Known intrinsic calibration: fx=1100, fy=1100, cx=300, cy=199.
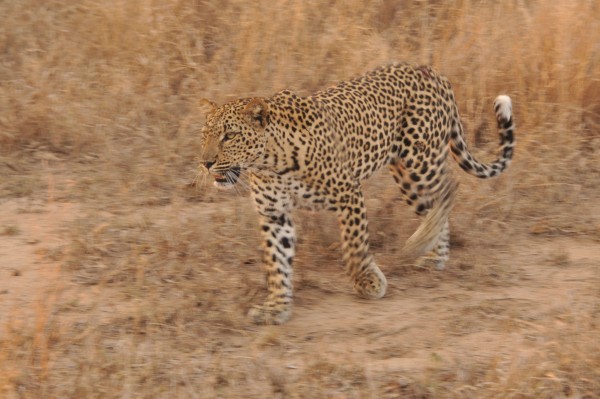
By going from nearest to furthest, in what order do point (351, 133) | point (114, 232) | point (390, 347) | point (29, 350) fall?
point (29, 350)
point (390, 347)
point (351, 133)
point (114, 232)

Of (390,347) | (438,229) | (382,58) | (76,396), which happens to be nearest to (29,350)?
(76,396)

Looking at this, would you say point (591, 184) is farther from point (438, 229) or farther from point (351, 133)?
point (351, 133)

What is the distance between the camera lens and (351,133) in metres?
5.93

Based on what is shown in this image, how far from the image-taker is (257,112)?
5.49 meters

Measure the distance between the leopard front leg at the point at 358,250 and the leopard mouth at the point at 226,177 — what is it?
0.62m

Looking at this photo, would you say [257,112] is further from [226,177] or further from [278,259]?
[278,259]

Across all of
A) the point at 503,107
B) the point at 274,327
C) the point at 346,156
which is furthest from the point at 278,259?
the point at 503,107

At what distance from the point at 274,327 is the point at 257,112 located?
109 centimetres

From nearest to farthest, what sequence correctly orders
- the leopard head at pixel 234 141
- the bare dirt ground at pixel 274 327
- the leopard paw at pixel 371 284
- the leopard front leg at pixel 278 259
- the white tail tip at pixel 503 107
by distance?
the bare dirt ground at pixel 274 327 → the leopard head at pixel 234 141 → the leopard front leg at pixel 278 259 → the leopard paw at pixel 371 284 → the white tail tip at pixel 503 107

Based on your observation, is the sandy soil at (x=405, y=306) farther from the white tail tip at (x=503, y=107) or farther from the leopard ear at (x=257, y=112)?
the leopard ear at (x=257, y=112)

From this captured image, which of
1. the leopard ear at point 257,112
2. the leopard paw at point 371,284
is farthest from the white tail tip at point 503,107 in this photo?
the leopard ear at point 257,112

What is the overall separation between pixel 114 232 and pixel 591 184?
3.22 m

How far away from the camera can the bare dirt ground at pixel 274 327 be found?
189 inches

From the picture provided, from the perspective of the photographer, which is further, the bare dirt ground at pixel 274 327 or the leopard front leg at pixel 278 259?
the leopard front leg at pixel 278 259
